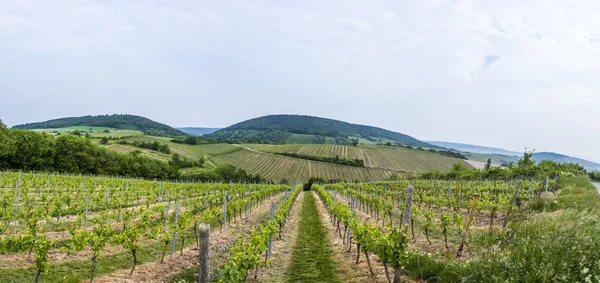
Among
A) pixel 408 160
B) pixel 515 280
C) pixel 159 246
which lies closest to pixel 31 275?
pixel 159 246

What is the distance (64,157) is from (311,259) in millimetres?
68190

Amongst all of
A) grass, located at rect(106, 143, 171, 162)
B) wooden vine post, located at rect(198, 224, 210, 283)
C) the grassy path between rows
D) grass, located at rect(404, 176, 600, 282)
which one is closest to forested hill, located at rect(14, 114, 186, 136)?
grass, located at rect(106, 143, 171, 162)

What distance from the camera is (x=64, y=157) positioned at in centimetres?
6203

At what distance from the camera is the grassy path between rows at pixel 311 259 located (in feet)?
31.5

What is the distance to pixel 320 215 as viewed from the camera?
23.8 m

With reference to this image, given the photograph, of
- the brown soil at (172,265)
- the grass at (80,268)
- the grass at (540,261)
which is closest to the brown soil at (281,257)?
the brown soil at (172,265)

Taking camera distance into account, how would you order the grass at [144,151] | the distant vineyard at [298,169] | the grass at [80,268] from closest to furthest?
the grass at [80,268], the distant vineyard at [298,169], the grass at [144,151]

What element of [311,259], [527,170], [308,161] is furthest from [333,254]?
[308,161]

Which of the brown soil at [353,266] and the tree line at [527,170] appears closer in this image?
the brown soil at [353,266]

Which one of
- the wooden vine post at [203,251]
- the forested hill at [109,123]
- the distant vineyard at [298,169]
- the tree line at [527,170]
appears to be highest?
the forested hill at [109,123]

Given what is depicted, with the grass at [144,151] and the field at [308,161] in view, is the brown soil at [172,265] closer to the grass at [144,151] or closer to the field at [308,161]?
the field at [308,161]

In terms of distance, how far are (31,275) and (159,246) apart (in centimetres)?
447

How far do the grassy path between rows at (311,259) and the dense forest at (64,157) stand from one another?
199 ft

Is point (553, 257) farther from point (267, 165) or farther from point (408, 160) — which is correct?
point (408, 160)
